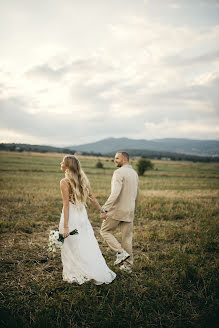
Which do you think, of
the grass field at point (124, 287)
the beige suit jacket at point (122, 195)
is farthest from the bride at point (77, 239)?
the beige suit jacket at point (122, 195)

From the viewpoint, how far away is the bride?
438 centimetres

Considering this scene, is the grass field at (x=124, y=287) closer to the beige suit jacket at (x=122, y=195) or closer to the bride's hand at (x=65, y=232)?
the bride's hand at (x=65, y=232)

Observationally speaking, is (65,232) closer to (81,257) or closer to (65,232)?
(65,232)

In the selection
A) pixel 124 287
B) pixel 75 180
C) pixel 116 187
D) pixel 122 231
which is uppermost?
pixel 75 180

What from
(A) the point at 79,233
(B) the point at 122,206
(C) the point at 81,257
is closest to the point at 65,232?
(A) the point at 79,233

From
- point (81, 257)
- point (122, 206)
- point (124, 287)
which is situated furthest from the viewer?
point (122, 206)

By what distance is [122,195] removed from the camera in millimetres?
5004

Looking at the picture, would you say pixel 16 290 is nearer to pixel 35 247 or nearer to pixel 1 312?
pixel 1 312

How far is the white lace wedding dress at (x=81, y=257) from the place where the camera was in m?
4.39

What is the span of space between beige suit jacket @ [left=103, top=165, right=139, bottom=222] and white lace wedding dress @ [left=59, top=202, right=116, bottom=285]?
29.9 inches

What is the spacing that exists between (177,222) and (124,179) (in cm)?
580

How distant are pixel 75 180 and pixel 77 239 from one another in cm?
128

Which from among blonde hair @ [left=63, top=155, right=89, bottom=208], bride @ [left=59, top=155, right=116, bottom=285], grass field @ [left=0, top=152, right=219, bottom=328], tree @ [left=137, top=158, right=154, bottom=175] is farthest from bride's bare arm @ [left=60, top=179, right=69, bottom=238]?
tree @ [left=137, top=158, right=154, bottom=175]

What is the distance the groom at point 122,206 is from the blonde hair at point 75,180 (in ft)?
2.33
